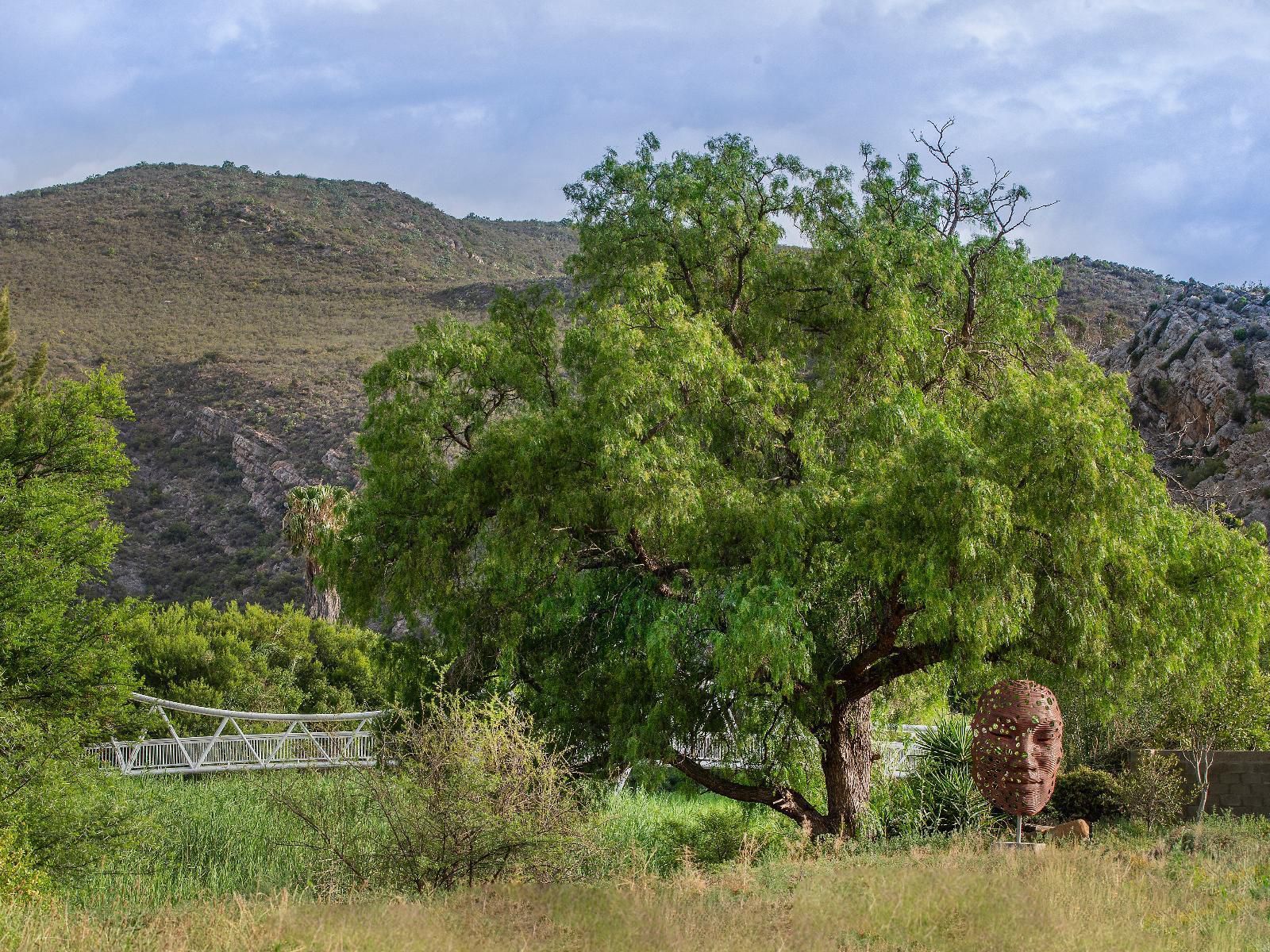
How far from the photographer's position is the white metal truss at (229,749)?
19.2 metres

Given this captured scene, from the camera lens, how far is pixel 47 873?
10.9 m

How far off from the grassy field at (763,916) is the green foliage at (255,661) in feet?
58.8

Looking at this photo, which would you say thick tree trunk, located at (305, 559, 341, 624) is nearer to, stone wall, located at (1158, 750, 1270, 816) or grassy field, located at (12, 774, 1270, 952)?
grassy field, located at (12, 774, 1270, 952)

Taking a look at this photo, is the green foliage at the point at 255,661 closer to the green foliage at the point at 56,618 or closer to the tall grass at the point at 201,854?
the green foliage at the point at 56,618

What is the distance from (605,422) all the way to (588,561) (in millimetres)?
2242

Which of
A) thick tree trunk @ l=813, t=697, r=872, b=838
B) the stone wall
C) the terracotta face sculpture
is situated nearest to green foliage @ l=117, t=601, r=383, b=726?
thick tree trunk @ l=813, t=697, r=872, b=838

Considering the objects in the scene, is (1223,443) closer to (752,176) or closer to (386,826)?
(752,176)

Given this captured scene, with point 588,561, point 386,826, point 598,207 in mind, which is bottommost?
point 386,826

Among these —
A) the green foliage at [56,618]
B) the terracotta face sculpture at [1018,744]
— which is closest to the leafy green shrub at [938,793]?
the terracotta face sculpture at [1018,744]

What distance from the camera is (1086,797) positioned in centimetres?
1562

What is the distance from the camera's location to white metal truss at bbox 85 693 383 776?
19250mm

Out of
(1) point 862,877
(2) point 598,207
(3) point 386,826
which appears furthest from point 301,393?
(1) point 862,877

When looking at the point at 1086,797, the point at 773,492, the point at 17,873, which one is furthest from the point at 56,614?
the point at 1086,797

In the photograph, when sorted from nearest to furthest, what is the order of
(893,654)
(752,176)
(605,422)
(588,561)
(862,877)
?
(862,877) → (605,422) → (893,654) → (588,561) → (752,176)
